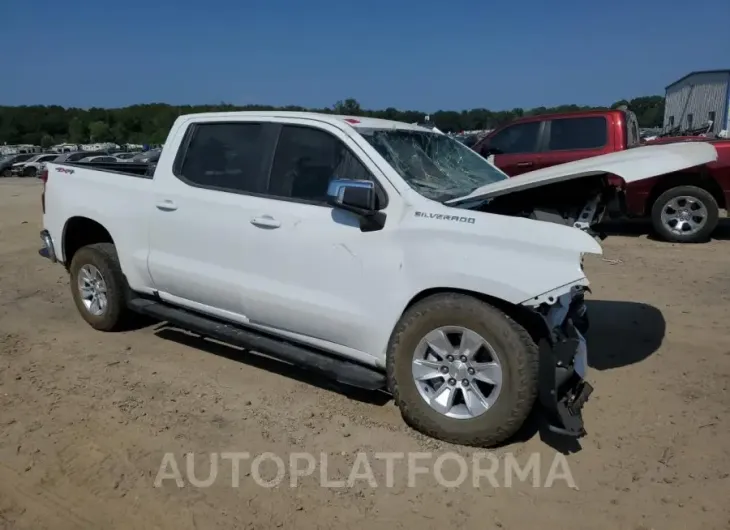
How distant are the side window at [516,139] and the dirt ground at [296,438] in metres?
5.35

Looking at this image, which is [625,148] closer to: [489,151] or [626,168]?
[489,151]

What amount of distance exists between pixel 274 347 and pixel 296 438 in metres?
0.72

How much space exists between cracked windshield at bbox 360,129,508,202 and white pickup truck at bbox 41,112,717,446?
2 centimetres

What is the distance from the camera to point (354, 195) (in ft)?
11.8

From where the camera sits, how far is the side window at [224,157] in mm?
4457

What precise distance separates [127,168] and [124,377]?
2.36m

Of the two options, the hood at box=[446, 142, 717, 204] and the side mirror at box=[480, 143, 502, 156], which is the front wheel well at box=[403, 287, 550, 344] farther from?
the side mirror at box=[480, 143, 502, 156]

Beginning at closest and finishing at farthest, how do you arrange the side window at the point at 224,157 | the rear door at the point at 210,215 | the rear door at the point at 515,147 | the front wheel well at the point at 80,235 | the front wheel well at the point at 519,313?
the front wheel well at the point at 519,313
the rear door at the point at 210,215
the side window at the point at 224,157
the front wheel well at the point at 80,235
the rear door at the point at 515,147

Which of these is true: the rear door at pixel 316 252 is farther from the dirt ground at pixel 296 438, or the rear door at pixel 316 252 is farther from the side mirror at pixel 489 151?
the side mirror at pixel 489 151

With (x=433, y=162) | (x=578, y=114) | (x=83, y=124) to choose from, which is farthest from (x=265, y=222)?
(x=83, y=124)

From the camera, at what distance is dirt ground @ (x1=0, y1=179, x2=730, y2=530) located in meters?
3.05

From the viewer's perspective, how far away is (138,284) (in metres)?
5.16

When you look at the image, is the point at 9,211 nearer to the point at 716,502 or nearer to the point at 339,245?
the point at 339,245

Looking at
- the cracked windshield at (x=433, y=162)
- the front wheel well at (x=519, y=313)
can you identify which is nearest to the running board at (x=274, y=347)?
the front wheel well at (x=519, y=313)
